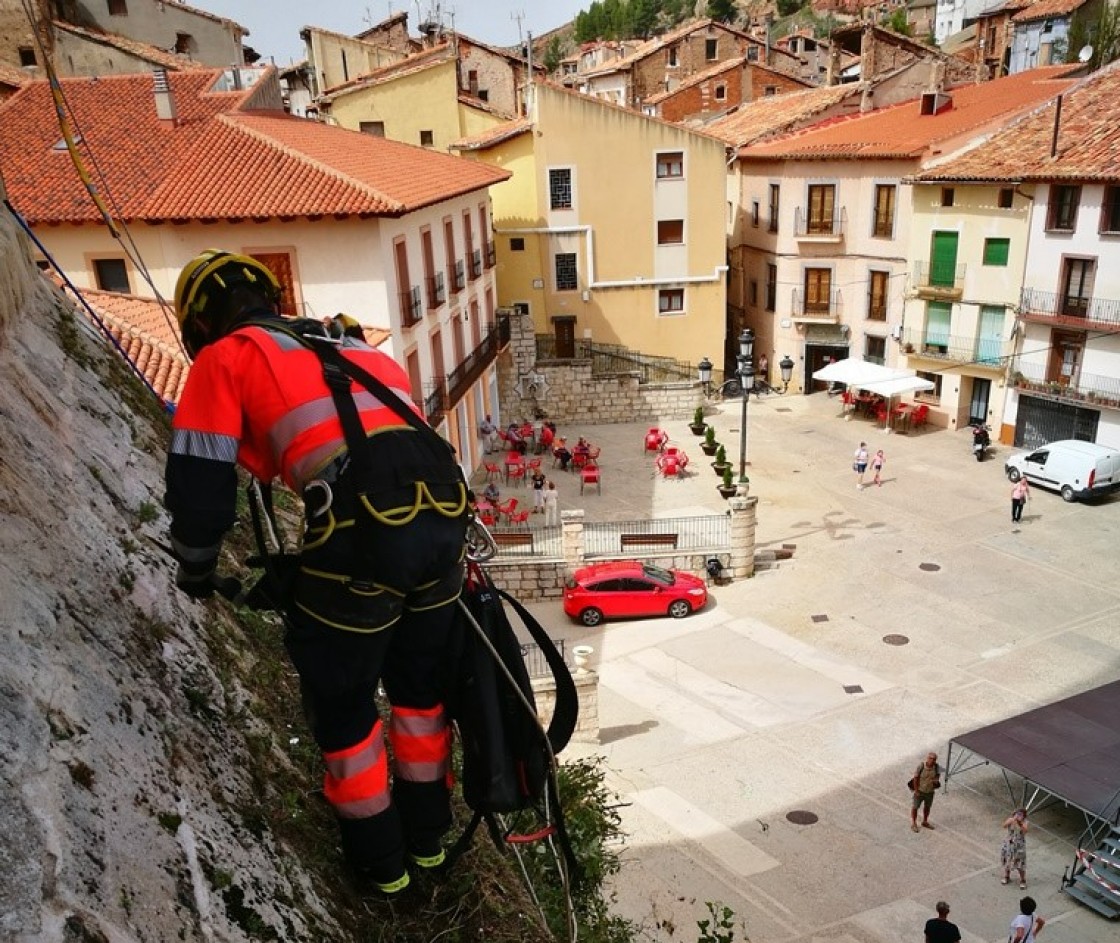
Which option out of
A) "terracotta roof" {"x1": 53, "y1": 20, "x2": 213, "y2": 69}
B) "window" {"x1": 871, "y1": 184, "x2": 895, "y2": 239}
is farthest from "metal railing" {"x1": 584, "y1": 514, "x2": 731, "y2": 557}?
"terracotta roof" {"x1": 53, "y1": 20, "x2": 213, "y2": 69}

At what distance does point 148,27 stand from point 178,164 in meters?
19.5

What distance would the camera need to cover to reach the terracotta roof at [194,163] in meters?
20.1

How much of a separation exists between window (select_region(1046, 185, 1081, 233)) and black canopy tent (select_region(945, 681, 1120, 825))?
57.6 feet

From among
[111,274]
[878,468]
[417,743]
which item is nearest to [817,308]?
[878,468]

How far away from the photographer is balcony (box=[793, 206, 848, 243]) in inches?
1378

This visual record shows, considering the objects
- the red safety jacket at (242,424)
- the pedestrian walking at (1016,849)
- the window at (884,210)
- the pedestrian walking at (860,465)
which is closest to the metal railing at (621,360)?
the window at (884,210)

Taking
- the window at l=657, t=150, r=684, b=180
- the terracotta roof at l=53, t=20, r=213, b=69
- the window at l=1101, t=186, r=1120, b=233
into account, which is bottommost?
the window at l=1101, t=186, r=1120, b=233

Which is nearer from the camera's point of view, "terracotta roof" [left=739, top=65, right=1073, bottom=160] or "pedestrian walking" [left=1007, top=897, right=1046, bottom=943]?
"pedestrian walking" [left=1007, top=897, right=1046, bottom=943]

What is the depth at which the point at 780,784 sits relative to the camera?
14.7 m

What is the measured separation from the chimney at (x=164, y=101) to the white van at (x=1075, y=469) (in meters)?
23.5

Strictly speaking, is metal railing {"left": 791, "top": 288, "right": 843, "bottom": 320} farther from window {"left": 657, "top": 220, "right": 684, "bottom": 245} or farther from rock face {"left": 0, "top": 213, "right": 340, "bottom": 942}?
rock face {"left": 0, "top": 213, "right": 340, "bottom": 942}

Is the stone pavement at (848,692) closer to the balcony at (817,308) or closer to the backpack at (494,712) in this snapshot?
the backpack at (494,712)

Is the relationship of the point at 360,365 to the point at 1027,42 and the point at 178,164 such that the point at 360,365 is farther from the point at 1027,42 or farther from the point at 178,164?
the point at 1027,42

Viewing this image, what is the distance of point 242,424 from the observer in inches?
135
